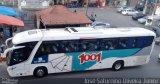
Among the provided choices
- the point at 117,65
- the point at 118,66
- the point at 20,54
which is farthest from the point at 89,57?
the point at 20,54

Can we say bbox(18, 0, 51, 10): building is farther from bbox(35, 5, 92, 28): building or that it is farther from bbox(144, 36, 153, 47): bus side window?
bbox(144, 36, 153, 47): bus side window

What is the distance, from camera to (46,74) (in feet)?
54.7

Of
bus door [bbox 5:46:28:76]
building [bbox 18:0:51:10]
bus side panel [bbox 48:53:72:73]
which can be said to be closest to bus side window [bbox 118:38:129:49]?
bus side panel [bbox 48:53:72:73]

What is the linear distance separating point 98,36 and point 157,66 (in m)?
6.02

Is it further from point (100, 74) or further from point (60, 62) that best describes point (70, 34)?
point (100, 74)

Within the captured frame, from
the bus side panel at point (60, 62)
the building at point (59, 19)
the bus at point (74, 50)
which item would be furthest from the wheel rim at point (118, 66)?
the building at point (59, 19)

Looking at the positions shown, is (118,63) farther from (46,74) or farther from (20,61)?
(20,61)

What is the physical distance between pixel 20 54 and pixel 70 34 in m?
3.31

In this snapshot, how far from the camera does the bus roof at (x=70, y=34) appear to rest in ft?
51.1

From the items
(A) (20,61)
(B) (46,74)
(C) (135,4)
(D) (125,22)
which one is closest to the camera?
(A) (20,61)

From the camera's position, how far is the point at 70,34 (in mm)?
16312

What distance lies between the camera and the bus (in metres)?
15.5

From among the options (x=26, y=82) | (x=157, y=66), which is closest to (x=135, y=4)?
(x=157, y=66)

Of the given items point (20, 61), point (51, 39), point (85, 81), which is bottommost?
point (85, 81)
